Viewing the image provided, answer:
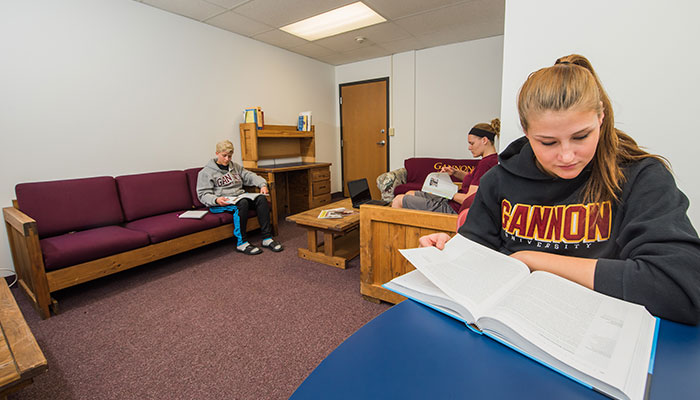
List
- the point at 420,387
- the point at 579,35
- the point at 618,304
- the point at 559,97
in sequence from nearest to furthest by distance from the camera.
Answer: the point at 420,387 < the point at 618,304 < the point at 559,97 < the point at 579,35

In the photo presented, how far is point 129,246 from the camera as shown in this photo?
2.32m

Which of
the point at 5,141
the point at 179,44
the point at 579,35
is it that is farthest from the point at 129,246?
the point at 579,35

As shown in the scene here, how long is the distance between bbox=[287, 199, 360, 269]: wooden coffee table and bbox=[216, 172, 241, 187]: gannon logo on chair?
94cm

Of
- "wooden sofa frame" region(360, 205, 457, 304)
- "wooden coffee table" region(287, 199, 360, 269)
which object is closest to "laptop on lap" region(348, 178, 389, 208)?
"wooden coffee table" region(287, 199, 360, 269)

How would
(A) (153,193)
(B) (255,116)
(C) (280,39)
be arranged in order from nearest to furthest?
1. (A) (153,193)
2. (B) (255,116)
3. (C) (280,39)

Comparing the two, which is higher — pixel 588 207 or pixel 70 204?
pixel 588 207

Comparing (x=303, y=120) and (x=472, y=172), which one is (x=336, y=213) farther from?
(x=303, y=120)

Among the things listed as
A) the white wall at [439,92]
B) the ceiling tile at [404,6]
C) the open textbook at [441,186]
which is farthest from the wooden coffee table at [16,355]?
the white wall at [439,92]

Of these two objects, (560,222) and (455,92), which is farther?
(455,92)

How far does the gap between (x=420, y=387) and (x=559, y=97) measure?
62 cm

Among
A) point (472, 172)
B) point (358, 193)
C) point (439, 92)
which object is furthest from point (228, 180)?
point (439, 92)

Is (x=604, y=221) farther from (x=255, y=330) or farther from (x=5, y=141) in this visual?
(x=5, y=141)

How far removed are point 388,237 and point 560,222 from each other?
3.84 ft

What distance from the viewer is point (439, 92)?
15.2 feet
